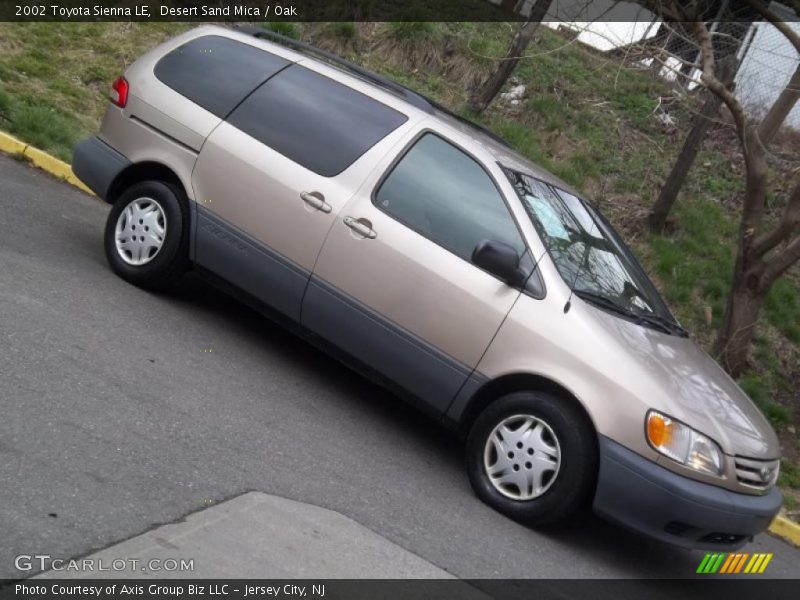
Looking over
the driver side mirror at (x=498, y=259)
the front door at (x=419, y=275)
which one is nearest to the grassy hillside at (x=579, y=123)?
the front door at (x=419, y=275)

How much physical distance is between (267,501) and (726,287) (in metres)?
8.23

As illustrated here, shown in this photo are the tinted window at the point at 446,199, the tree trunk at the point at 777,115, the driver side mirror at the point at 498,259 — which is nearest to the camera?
the driver side mirror at the point at 498,259

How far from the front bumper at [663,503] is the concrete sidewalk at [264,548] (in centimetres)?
109

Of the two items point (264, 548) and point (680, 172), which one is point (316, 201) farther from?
point (680, 172)

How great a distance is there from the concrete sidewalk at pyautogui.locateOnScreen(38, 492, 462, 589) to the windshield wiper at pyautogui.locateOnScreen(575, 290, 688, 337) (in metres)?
1.91

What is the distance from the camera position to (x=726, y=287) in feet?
37.8

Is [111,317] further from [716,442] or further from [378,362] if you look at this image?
[716,442]

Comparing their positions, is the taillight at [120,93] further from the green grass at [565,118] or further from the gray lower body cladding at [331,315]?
the green grass at [565,118]

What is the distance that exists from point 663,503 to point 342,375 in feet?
8.43

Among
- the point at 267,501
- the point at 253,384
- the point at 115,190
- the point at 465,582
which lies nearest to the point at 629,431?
the point at 465,582

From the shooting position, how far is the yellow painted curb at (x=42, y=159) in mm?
9133

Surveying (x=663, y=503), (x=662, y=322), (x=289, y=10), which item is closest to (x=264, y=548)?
(x=663, y=503)

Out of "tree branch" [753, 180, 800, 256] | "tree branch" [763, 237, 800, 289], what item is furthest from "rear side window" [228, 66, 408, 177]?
"tree branch" [763, 237, 800, 289]

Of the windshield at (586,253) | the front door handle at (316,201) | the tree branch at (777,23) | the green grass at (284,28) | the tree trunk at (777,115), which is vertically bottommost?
the green grass at (284,28)
